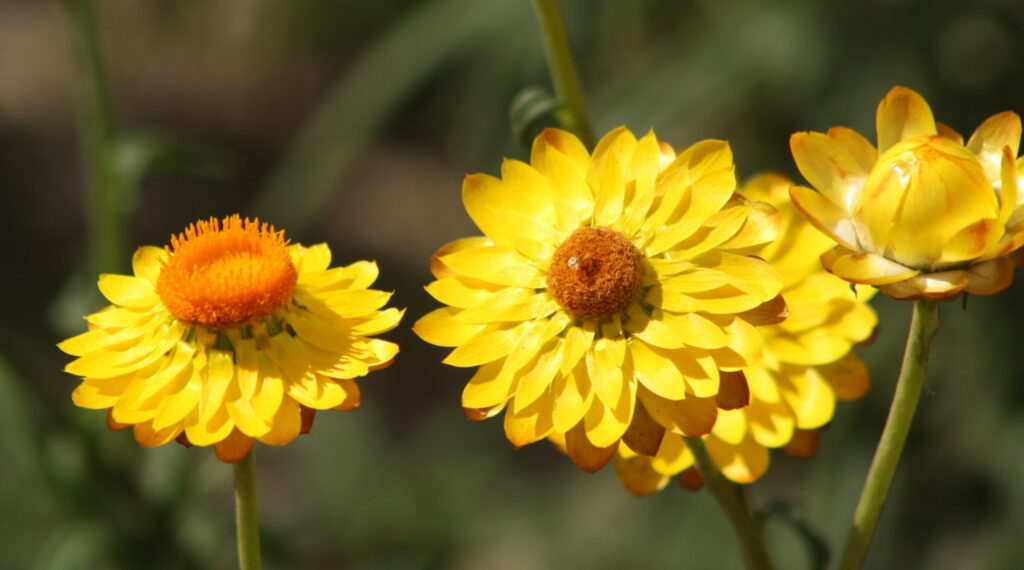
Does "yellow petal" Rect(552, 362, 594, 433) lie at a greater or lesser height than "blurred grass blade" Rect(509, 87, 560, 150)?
lesser

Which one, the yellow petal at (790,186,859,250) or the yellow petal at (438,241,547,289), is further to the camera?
the yellow petal at (438,241,547,289)

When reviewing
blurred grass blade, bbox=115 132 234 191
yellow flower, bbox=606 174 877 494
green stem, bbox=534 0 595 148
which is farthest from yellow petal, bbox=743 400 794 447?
blurred grass blade, bbox=115 132 234 191

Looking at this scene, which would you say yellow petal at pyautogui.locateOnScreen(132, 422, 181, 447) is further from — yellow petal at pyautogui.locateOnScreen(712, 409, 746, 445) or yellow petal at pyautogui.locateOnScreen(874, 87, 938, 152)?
yellow petal at pyautogui.locateOnScreen(874, 87, 938, 152)

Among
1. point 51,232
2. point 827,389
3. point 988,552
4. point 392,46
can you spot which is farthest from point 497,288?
point 51,232

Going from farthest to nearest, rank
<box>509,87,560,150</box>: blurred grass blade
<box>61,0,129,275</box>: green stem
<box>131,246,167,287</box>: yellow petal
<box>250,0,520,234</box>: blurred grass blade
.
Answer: <box>250,0,520,234</box>: blurred grass blade < <box>61,0,129,275</box>: green stem < <box>509,87,560,150</box>: blurred grass blade < <box>131,246,167,287</box>: yellow petal

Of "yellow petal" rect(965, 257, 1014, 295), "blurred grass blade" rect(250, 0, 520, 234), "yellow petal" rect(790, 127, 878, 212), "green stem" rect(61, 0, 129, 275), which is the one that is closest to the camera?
"yellow petal" rect(965, 257, 1014, 295)

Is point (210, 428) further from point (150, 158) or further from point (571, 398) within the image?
point (150, 158)

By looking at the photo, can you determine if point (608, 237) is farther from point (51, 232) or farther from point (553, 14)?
point (51, 232)
